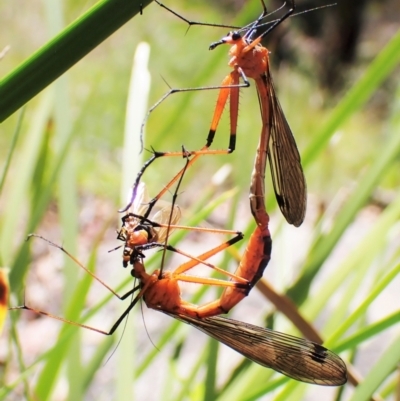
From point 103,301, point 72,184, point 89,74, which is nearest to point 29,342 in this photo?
point 72,184

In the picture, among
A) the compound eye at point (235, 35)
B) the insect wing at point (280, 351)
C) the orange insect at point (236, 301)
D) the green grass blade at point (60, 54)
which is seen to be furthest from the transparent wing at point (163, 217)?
the green grass blade at point (60, 54)

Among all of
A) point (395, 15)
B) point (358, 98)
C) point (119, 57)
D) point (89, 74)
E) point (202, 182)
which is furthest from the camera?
point (395, 15)

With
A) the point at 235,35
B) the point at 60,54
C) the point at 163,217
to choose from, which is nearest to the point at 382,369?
the point at 163,217

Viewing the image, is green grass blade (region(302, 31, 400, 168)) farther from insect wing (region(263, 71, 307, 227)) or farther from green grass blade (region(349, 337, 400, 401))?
green grass blade (region(349, 337, 400, 401))

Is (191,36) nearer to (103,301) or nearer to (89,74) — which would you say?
(89,74)

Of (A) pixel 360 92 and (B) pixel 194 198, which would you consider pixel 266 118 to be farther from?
(B) pixel 194 198

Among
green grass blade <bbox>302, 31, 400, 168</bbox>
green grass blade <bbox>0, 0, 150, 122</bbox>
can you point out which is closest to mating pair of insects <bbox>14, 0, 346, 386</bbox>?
green grass blade <bbox>302, 31, 400, 168</bbox>
